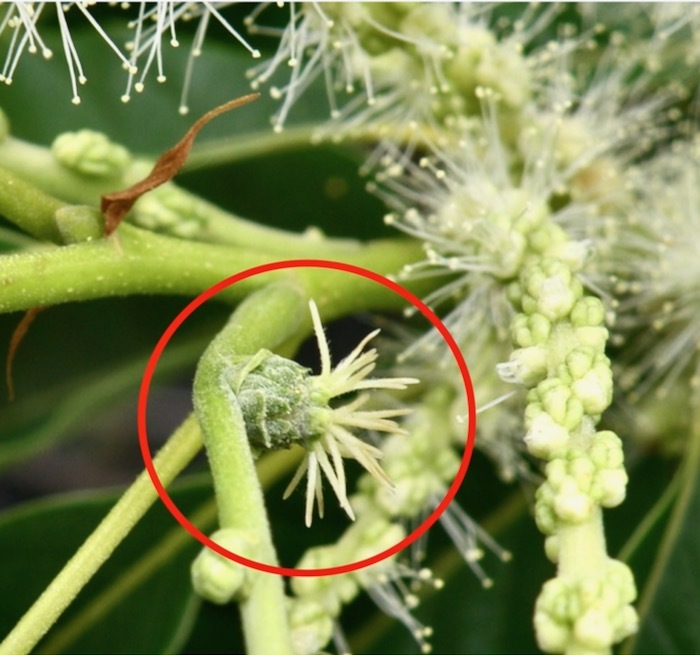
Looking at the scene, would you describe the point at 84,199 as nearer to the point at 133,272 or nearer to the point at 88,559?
the point at 133,272

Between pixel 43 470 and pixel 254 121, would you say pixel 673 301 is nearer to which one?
pixel 254 121

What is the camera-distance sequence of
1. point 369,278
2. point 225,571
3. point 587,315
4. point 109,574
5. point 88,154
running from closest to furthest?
point 225,571, point 587,315, point 88,154, point 369,278, point 109,574

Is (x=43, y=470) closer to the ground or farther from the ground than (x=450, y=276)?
closer to the ground

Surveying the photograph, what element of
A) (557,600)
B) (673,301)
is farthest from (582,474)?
(673,301)

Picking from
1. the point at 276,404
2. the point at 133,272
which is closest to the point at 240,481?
the point at 276,404

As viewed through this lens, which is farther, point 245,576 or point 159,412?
point 159,412

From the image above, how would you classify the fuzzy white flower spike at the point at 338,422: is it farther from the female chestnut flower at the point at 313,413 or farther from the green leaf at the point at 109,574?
the green leaf at the point at 109,574
